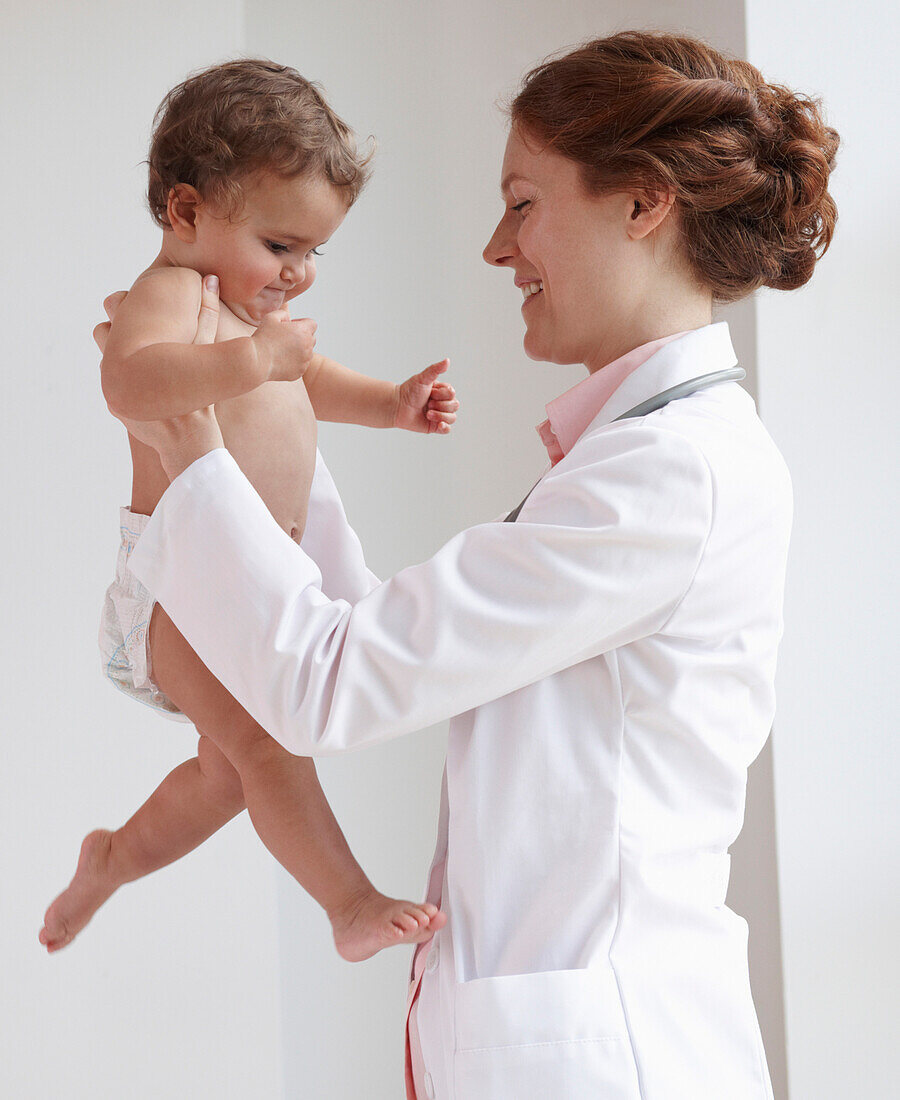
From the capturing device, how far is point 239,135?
51.6 inches

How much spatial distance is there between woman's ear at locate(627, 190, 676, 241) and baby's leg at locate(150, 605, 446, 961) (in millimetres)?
657

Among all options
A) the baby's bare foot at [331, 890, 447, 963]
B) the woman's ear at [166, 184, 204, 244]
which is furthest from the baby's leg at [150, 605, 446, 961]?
the woman's ear at [166, 184, 204, 244]

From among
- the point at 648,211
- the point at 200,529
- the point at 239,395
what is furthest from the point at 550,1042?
the point at 648,211

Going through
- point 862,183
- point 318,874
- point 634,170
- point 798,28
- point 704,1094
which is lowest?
point 704,1094

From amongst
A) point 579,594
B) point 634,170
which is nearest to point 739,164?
point 634,170

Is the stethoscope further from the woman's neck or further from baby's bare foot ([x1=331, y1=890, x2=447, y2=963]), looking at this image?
baby's bare foot ([x1=331, y1=890, x2=447, y2=963])

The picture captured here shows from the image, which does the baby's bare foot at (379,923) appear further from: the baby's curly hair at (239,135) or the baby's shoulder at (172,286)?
the baby's curly hair at (239,135)

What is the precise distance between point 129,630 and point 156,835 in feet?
0.91

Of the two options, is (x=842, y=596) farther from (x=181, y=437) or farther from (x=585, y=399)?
(x=181, y=437)

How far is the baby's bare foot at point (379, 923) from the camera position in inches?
44.0

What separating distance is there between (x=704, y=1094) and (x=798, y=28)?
5.77 ft

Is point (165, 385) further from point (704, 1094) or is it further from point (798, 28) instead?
point (798, 28)

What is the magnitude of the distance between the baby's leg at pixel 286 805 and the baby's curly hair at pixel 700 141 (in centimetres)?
67

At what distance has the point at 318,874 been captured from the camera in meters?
1.25
